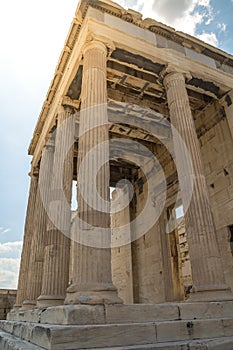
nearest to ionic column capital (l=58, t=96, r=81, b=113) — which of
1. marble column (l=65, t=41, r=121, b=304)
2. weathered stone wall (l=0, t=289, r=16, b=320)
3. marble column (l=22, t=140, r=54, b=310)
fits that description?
marble column (l=22, t=140, r=54, b=310)

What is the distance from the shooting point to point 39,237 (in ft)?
33.7

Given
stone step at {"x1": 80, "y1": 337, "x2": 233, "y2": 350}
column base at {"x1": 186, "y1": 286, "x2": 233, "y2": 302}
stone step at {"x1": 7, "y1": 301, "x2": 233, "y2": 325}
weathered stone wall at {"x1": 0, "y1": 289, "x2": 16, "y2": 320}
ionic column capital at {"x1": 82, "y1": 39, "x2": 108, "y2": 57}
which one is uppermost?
ionic column capital at {"x1": 82, "y1": 39, "x2": 108, "y2": 57}

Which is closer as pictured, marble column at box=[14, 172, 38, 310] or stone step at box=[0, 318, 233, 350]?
stone step at box=[0, 318, 233, 350]

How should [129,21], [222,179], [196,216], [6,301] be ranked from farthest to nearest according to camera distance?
[6,301], [222,179], [129,21], [196,216]

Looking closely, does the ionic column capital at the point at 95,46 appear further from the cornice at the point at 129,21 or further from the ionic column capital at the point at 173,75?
the ionic column capital at the point at 173,75

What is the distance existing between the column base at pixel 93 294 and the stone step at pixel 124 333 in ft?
2.18

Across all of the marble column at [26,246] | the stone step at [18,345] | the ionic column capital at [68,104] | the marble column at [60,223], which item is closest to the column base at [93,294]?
the stone step at [18,345]

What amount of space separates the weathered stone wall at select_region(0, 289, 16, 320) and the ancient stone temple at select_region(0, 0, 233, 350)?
4762 mm

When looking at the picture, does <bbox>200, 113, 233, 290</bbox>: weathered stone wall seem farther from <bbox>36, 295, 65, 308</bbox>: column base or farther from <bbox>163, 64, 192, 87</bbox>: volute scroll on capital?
<bbox>36, 295, 65, 308</bbox>: column base

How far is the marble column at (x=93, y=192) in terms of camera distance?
4879 mm

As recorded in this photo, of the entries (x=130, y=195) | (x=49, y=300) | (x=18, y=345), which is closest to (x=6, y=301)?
(x=130, y=195)

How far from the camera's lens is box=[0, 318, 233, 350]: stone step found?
352cm

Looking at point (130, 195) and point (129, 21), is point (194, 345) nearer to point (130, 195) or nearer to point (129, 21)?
point (129, 21)

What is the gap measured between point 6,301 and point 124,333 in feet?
44.6
